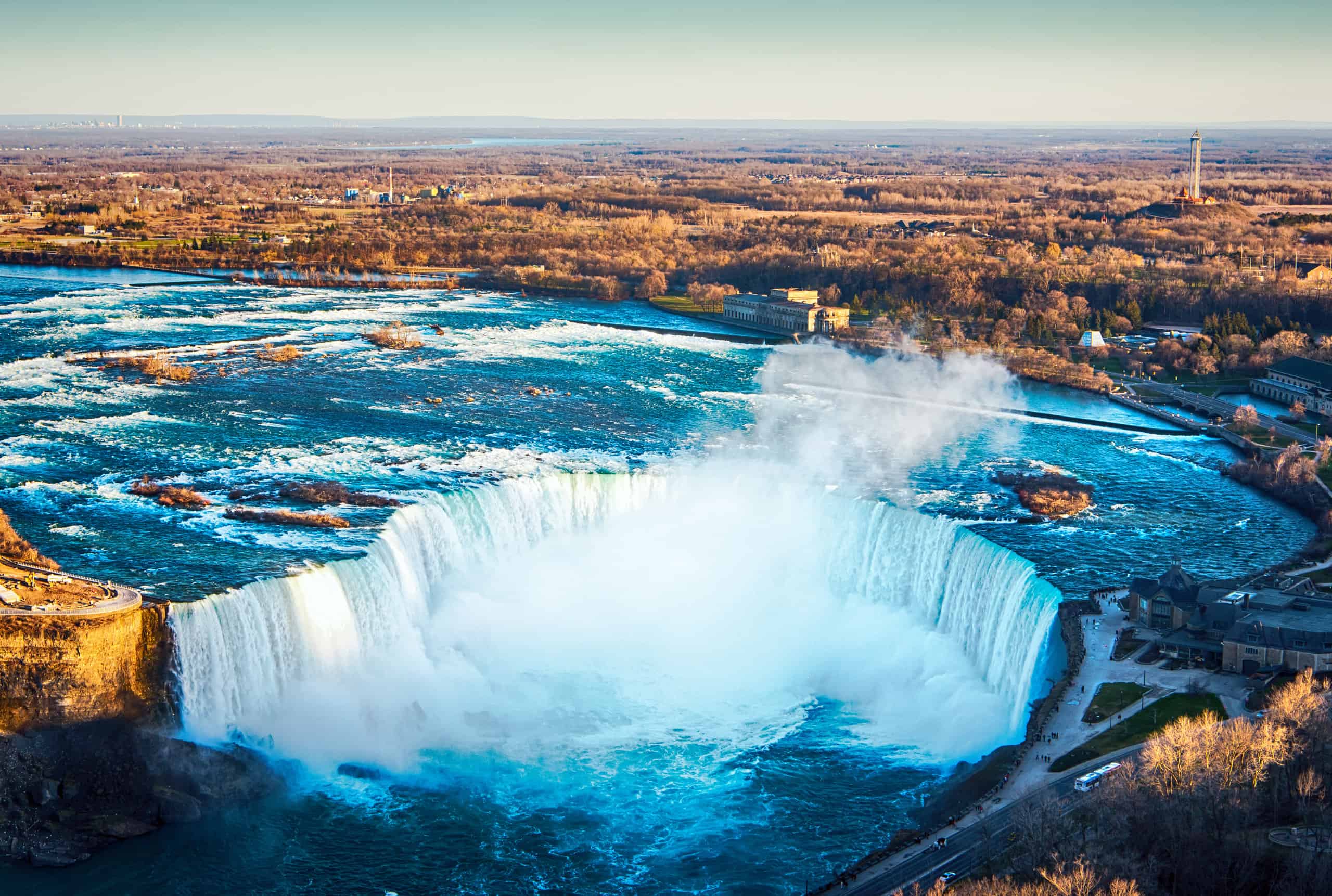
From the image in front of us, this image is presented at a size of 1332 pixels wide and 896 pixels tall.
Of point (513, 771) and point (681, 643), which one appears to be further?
point (681, 643)

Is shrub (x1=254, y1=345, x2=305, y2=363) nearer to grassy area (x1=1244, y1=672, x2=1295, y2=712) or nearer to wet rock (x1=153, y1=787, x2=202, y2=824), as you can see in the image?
wet rock (x1=153, y1=787, x2=202, y2=824)

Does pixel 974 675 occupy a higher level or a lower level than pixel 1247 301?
lower

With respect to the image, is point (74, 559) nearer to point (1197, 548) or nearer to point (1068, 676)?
point (1068, 676)

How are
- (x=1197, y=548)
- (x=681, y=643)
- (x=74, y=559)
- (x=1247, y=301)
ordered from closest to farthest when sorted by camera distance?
(x=74, y=559) → (x=681, y=643) → (x=1197, y=548) → (x=1247, y=301)

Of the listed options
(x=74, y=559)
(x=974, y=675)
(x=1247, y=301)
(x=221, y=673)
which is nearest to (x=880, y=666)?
(x=974, y=675)

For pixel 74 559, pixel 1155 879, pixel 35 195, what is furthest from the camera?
pixel 35 195

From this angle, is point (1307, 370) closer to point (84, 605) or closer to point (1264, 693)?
point (1264, 693)

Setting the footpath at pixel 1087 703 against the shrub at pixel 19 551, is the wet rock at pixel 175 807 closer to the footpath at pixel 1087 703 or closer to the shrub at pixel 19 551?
the shrub at pixel 19 551

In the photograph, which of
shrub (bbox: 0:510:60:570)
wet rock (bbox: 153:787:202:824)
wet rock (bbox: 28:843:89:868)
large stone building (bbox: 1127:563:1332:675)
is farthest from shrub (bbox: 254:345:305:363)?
large stone building (bbox: 1127:563:1332:675)
